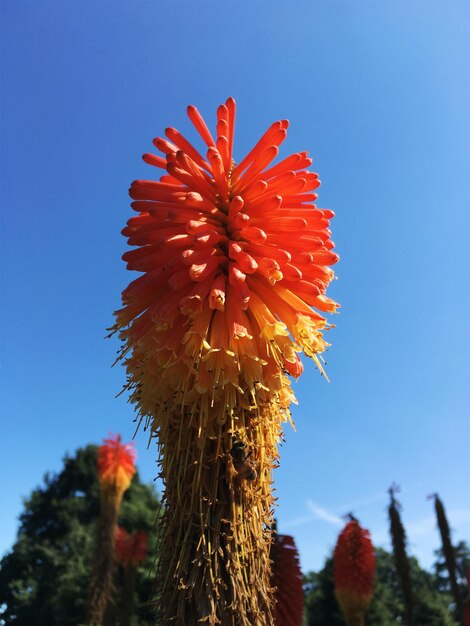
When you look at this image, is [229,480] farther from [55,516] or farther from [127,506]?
[55,516]

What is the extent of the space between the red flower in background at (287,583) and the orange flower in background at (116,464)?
39.0 feet

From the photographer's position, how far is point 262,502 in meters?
3.16

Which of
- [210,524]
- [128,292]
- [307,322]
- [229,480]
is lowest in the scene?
[210,524]

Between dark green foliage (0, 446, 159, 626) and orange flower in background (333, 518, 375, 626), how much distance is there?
18736mm

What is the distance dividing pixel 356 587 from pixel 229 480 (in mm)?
8553

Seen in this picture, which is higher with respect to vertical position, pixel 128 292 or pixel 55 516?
pixel 55 516

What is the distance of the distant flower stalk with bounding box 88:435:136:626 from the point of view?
50.8ft

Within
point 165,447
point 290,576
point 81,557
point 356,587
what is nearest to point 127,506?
point 81,557

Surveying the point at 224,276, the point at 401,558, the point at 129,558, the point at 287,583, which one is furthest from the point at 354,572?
the point at 129,558

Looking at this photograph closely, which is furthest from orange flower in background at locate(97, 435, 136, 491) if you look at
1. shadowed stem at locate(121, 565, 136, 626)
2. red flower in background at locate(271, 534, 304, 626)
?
red flower in background at locate(271, 534, 304, 626)

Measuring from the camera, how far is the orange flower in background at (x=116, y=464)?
17375 mm

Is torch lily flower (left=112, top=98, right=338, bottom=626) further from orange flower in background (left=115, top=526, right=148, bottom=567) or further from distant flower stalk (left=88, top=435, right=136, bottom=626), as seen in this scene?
orange flower in background (left=115, top=526, right=148, bottom=567)

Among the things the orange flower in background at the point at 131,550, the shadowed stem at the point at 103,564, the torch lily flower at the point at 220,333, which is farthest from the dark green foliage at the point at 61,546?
the torch lily flower at the point at 220,333

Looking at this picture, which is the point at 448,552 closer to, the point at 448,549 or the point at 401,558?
the point at 448,549
